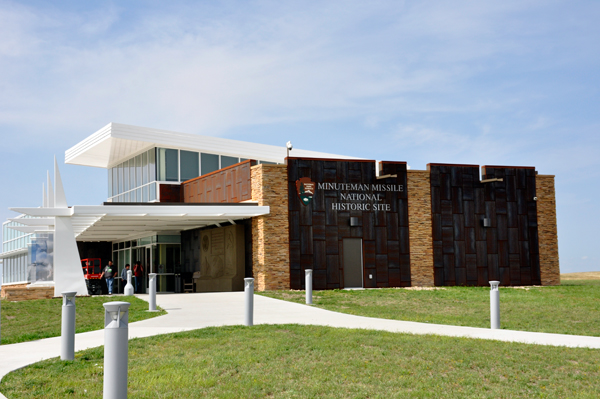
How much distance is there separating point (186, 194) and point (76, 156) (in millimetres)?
9079

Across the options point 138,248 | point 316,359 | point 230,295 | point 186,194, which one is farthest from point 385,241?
point 316,359

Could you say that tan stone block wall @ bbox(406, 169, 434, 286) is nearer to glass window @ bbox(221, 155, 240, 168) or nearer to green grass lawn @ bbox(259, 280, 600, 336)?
green grass lawn @ bbox(259, 280, 600, 336)

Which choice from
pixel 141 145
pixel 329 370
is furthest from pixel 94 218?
pixel 329 370

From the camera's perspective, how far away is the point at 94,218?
2433 centimetres

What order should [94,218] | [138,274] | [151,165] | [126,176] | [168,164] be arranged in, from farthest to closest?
1. [126,176]
2. [151,165]
3. [168,164]
4. [138,274]
5. [94,218]

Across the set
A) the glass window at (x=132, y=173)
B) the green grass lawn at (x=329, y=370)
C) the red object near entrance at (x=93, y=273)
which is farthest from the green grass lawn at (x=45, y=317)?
the glass window at (x=132, y=173)

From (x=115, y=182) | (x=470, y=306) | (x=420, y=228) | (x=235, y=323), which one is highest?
(x=115, y=182)

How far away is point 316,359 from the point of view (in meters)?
8.61

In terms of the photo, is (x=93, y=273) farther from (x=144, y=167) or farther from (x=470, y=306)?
(x=470, y=306)

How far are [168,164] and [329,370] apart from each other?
25537 mm

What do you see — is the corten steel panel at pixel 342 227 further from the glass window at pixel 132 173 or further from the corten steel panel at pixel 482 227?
the glass window at pixel 132 173

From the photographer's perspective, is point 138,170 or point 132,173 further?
point 132,173

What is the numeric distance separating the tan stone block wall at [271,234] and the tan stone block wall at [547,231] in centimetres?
1278

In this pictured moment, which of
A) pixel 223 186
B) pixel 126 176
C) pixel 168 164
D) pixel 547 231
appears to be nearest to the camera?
pixel 223 186
